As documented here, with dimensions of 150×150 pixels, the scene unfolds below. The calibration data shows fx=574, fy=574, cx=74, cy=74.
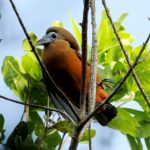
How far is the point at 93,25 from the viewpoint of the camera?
2166 mm

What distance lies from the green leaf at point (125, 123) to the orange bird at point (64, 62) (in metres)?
0.18

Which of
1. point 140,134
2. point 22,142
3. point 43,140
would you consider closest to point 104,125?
point 140,134

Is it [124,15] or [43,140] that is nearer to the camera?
[43,140]

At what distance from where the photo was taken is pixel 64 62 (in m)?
2.75

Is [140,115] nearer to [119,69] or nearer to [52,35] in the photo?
[119,69]

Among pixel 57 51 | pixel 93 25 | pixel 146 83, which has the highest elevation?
pixel 93 25

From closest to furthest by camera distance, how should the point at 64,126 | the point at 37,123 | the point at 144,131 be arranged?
the point at 64,126, the point at 37,123, the point at 144,131

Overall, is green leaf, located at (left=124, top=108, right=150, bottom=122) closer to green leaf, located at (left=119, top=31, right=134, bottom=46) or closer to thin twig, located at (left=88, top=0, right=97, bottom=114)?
green leaf, located at (left=119, top=31, right=134, bottom=46)

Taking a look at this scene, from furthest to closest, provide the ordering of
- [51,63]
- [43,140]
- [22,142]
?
[51,63] < [43,140] < [22,142]

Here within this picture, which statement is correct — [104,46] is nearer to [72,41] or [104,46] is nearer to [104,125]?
[72,41]

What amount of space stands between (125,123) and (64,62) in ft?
1.63

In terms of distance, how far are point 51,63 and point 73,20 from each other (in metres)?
0.23

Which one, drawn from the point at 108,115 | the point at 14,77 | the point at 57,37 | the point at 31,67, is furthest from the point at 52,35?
the point at 108,115

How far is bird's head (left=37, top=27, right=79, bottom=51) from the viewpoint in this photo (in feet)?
8.91
